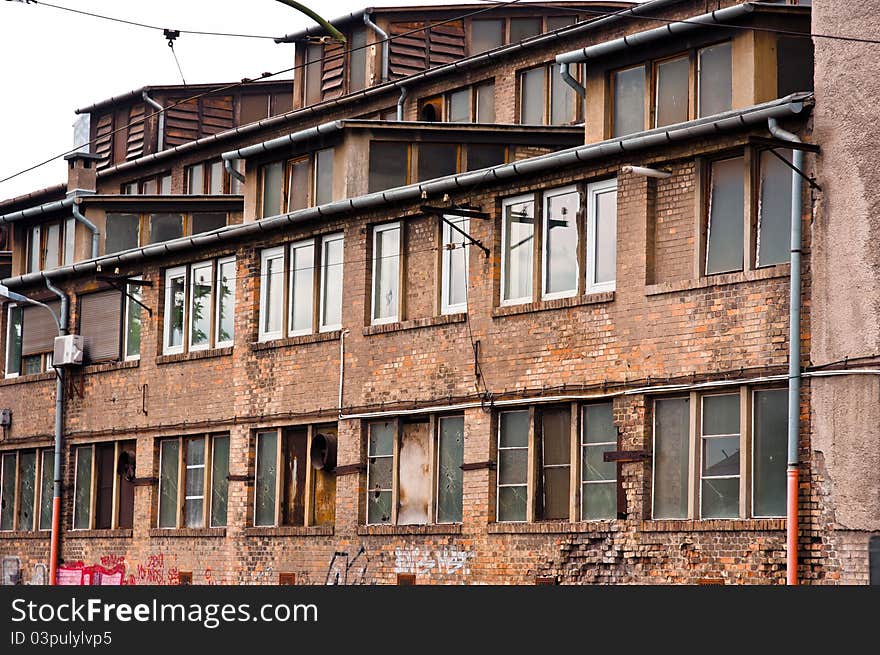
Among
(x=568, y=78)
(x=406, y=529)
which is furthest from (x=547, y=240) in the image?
(x=406, y=529)

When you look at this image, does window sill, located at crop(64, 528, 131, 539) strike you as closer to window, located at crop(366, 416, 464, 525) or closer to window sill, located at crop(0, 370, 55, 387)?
window sill, located at crop(0, 370, 55, 387)

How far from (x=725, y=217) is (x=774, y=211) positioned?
2.38 ft

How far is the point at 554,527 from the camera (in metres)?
23.1

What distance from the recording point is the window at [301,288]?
1085 inches

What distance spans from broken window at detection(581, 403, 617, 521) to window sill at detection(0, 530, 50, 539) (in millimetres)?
13491

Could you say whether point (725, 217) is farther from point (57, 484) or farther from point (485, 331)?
point (57, 484)

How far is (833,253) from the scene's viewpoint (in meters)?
20.0

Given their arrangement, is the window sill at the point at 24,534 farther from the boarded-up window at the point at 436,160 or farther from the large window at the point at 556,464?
the large window at the point at 556,464

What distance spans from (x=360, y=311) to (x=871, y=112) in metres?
9.39

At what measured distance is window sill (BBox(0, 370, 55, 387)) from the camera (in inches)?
1316

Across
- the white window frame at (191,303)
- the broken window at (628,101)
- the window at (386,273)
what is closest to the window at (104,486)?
the white window frame at (191,303)

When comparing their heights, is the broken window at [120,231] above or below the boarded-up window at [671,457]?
above

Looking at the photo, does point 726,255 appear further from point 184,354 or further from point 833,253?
point 184,354

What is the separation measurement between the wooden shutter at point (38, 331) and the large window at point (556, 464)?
40.9 feet
